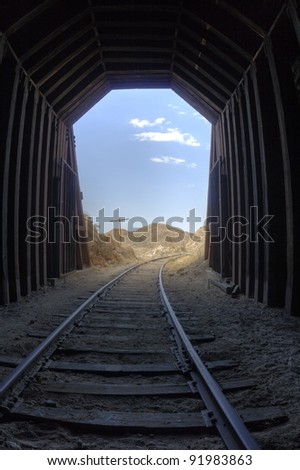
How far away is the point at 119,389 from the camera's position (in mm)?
3500

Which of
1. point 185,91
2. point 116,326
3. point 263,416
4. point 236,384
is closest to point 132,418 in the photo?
point 263,416

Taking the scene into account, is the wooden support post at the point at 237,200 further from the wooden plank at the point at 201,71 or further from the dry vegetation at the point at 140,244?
the dry vegetation at the point at 140,244

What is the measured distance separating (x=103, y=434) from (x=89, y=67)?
1070 centimetres

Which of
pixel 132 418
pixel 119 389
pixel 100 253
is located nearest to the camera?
pixel 132 418

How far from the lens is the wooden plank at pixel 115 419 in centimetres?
274

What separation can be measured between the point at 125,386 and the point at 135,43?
9.59 m

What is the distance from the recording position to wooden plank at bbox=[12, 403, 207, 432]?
274 centimetres

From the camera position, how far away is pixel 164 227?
7156cm

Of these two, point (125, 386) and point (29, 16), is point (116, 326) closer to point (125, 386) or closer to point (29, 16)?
point (125, 386)

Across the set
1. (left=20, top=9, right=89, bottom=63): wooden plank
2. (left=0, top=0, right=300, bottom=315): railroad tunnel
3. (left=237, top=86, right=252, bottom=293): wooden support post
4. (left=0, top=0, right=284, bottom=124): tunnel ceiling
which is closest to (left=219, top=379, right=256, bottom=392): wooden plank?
(left=0, top=0, right=300, bottom=315): railroad tunnel

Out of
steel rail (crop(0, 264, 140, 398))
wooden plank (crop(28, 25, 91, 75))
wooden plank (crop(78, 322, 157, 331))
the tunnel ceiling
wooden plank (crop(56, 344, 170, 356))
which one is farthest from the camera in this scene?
wooden plank (crop(28, 25, 91, 75))

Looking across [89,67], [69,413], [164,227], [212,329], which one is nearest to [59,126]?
[89,67]

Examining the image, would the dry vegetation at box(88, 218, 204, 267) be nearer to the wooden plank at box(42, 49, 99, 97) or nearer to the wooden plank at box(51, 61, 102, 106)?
the wooden plank at box(51, 61, 102, 106)

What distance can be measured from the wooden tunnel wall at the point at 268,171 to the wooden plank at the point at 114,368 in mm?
3457
